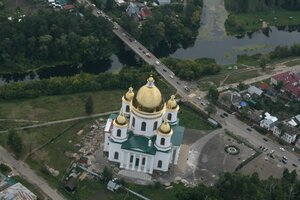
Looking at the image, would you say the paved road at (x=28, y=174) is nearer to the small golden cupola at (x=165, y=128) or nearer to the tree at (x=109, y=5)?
the small golden cupola at (x=165, y=128)

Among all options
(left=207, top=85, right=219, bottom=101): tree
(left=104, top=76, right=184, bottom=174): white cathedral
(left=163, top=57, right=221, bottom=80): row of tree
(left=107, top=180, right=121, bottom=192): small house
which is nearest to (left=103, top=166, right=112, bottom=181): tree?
(left=107, top=180, right=121, bottom=192): small house

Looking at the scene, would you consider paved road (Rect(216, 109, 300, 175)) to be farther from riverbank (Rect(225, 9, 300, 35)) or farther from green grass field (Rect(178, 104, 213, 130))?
riverbank (Rect(225, 9, 300, 35))

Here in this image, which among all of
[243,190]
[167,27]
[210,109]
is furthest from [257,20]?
[243,190]

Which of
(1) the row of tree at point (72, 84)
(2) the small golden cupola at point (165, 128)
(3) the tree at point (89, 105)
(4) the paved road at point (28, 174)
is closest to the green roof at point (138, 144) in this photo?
(2) the small golden cupola at point (165, 128)

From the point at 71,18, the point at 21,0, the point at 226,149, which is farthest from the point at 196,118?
the point at 21,0

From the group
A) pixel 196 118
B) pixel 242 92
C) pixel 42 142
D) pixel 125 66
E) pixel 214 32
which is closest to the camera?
pixel 42 142

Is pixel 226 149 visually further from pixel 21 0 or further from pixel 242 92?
pixel 21 0
